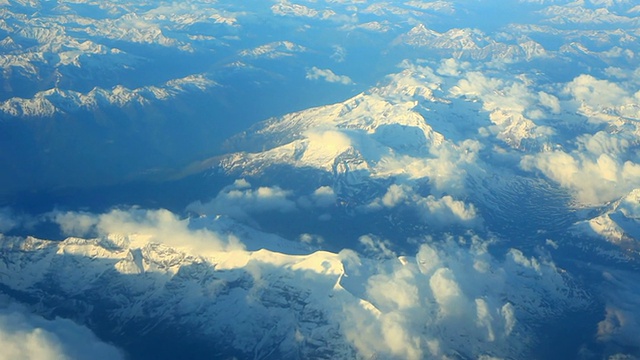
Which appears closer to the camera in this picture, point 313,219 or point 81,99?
point 313,219

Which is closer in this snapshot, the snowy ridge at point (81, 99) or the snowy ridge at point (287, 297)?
the snowy ridge at point (287, 297)

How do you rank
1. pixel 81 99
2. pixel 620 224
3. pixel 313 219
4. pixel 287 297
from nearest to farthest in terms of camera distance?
pixel 287 297 → pixel 620 224 → pixel 313 219 → pixel 81 99

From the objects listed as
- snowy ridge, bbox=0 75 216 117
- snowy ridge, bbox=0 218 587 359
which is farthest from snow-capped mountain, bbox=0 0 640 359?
snowy ridge, bbox=0 75 216 117

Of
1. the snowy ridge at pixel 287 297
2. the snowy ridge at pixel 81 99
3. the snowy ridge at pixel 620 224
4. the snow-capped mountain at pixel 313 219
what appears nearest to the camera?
the snowy ridge at pixel 287 297

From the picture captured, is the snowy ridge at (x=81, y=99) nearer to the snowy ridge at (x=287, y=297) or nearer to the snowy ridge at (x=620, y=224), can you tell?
the snowy ridge at (x=287, y=297)

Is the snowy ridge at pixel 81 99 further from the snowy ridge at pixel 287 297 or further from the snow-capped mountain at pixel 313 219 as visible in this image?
the snowy ridge at pixel 287 297

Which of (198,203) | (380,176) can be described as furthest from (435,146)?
(198,203)

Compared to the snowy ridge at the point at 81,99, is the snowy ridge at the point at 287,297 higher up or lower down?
higher up

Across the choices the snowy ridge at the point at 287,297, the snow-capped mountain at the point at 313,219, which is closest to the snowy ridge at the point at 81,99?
the snow-capped mountain at the point at 313,219

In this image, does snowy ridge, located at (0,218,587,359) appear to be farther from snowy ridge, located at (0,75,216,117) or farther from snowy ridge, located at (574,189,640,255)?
snowy ridge, located at (0,75,216,117)

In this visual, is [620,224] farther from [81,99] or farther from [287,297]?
[81,99]

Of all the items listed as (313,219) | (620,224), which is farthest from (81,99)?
(620,224)

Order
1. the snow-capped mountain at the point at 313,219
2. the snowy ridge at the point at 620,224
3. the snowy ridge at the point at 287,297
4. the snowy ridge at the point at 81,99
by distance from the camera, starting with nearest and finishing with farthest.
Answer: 1. the snowy ridge at the point at 287,297
2. the snow-capped mountain at the point at 313,219
3. the snowy ridge at the point at 620,224
4. the snowy ridge at the point at 81,99
